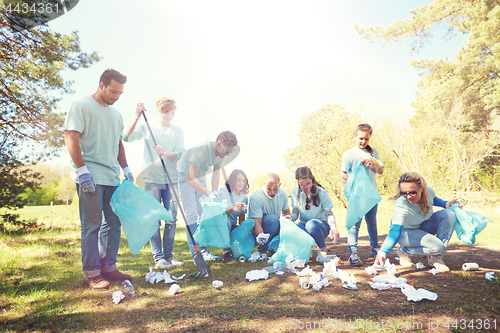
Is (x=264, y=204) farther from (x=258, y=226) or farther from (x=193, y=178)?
(x=193, y=178)

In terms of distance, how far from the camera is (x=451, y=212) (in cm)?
265

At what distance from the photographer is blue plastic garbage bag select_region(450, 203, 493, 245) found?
8.43ft

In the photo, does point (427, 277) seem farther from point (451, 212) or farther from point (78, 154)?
point (78, 154)

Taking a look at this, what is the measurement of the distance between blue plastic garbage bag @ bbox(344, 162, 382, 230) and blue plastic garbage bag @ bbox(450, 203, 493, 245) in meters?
0.70

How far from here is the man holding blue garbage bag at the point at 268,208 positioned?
3117 millimetres

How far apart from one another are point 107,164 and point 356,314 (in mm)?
2194

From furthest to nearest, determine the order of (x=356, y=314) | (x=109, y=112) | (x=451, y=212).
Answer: (x=451, y=212), (x=109, y=112), (x=356, y=314)

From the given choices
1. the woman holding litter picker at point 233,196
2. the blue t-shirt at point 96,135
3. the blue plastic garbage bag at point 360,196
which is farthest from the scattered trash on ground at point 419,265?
the blue t-shirt at point 96,135

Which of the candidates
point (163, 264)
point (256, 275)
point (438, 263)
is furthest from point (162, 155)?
point (438, 263)

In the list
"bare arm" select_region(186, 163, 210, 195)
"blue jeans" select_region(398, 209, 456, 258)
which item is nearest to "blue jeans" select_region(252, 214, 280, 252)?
"bare arm" select_region(186, 163, 210, 195)

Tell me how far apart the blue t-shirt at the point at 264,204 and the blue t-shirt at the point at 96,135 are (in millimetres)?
1402

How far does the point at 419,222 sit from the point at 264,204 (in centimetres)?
155

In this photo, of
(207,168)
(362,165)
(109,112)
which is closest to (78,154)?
(109,112)

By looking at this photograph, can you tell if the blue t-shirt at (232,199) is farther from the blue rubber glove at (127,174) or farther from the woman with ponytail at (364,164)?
the woman with ponytail at (364,164)
